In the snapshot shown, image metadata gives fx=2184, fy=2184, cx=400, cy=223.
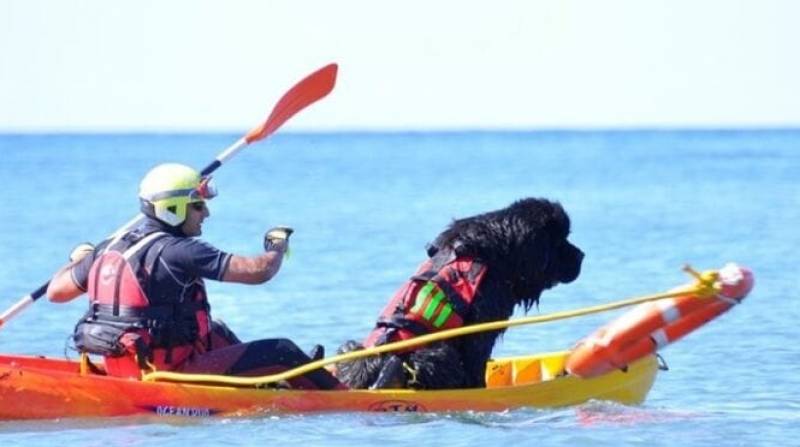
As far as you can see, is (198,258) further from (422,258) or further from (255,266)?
(422,258)

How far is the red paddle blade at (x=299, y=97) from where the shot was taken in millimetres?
15172

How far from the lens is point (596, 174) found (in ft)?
219

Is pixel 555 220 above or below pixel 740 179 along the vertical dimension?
below

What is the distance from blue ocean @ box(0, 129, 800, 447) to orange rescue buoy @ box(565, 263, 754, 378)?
1.49ft

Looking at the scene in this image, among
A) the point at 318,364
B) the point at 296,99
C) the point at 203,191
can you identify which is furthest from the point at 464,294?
the point at 296,99

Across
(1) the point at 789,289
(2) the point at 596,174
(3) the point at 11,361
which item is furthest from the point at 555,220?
(2) the point at 596,174

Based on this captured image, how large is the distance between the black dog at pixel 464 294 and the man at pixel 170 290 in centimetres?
48

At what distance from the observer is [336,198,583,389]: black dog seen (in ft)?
40.9

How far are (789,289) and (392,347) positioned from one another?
412 inches

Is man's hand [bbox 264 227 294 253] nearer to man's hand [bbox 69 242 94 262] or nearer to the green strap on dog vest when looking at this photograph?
the green strap on dog vest

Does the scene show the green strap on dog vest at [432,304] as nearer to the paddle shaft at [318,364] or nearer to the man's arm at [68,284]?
the paddle shaft at [318,364]

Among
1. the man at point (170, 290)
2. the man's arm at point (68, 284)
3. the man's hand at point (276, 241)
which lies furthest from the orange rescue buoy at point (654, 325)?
the man's arm at point (68, 284)

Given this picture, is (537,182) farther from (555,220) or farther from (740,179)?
(555,220)

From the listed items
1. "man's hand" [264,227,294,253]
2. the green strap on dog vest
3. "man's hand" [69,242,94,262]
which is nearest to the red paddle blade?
"man's hand" [69,242,94,262]
